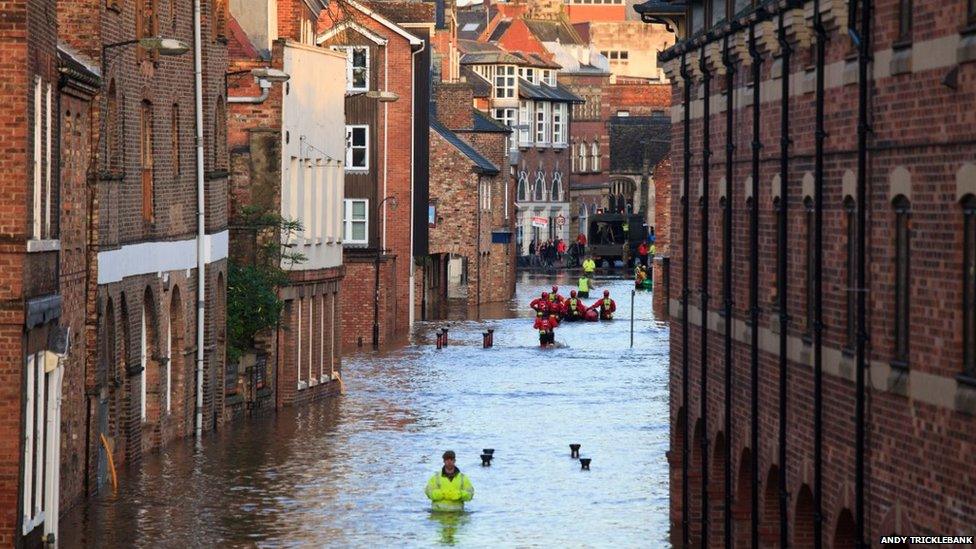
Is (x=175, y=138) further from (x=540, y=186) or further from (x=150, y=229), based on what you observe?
(x=540, y=186)

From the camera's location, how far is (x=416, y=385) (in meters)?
49.4

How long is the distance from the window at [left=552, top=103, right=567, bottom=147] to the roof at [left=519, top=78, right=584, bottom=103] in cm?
63

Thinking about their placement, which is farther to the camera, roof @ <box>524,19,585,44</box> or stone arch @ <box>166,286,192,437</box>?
roof @ <box>524,19,585,44</box>

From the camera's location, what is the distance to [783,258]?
20328mm

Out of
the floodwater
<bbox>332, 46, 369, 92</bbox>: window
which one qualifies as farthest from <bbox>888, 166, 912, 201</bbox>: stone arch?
<bbox>332, 46, 369, 92</bbox>: window

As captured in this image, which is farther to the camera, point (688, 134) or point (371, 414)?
point (371, 414)

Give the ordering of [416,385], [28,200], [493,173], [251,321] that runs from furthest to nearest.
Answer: [493,173], [416,385], [251,321], [28,200]

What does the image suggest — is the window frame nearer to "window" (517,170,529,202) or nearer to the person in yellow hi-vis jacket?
the person in yellow hi-vis jacket

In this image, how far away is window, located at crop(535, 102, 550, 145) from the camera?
127 metres

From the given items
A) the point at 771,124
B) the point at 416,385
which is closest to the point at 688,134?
the point at 771,124

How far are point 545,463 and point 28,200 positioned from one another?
43.2 feet

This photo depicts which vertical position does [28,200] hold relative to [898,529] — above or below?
above

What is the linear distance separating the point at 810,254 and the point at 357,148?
152ft

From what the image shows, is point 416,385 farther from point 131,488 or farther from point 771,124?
point 771,124
